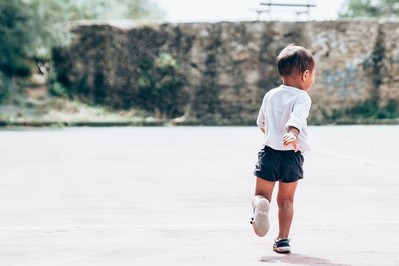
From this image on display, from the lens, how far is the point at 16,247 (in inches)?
241

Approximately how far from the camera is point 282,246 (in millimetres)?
5902

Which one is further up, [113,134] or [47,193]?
[47,193]

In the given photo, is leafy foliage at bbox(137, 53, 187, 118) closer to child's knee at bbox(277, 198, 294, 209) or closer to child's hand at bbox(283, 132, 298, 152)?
child's knee at bbox(277, 198, 294, 209)

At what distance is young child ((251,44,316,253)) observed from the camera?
19.4 feet

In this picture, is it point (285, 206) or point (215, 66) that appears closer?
point (285, 206)

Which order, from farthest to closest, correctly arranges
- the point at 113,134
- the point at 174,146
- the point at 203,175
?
the point at 113,134, the point at 174,146, the point at 203,175

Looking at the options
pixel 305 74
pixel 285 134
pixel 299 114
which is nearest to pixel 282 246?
pixel 285 134

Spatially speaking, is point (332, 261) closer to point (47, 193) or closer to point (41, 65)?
point (47, 193)

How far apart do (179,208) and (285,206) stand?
2360 millimetres

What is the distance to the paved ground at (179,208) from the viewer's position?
5.88 m

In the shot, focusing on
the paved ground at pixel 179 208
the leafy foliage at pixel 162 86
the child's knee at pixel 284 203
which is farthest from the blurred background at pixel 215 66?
the child's knee at pixel 284 203

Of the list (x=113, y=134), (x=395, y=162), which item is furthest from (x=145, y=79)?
(x=395, y=162)

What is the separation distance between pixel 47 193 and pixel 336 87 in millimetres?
23908

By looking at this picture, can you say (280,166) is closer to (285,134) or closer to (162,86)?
(285,134)
